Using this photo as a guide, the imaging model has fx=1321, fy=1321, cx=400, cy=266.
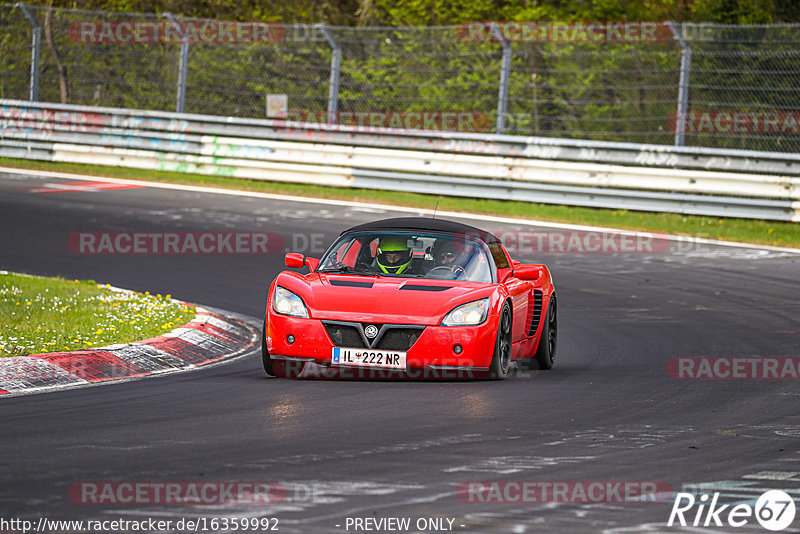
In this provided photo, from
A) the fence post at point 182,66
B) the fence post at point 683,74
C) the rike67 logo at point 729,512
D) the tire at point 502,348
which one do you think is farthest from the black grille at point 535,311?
the fence post at point 182,66

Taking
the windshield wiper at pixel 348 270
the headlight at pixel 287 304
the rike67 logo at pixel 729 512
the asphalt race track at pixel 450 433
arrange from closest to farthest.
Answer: the rike67 logo at pixel 729 512 → the asphalt race track at pixel 450 433 → the headlight at pixel 287 304 → the windshield wiper at pixel 348 270

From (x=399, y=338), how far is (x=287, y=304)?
92 cm

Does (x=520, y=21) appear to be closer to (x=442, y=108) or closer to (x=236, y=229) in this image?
(x=442, y=108)

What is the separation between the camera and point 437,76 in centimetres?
2366

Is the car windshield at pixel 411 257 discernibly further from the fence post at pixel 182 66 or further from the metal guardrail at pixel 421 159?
the fence post at pixel 182 66

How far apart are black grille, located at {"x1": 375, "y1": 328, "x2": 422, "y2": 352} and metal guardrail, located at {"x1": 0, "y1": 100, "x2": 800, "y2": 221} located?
11999mm

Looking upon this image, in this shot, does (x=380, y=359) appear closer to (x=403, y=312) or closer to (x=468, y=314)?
(x=403, y=312)

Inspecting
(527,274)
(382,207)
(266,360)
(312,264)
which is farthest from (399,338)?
(382,207)

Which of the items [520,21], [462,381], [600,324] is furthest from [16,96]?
[462,381]

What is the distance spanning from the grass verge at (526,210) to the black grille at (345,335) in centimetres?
1032

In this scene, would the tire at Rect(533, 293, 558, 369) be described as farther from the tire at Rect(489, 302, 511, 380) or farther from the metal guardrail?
the metal guardrail

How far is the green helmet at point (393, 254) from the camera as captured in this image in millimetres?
10633

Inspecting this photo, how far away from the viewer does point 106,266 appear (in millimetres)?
15836

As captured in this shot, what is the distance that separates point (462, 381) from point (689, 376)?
1.85 metres
